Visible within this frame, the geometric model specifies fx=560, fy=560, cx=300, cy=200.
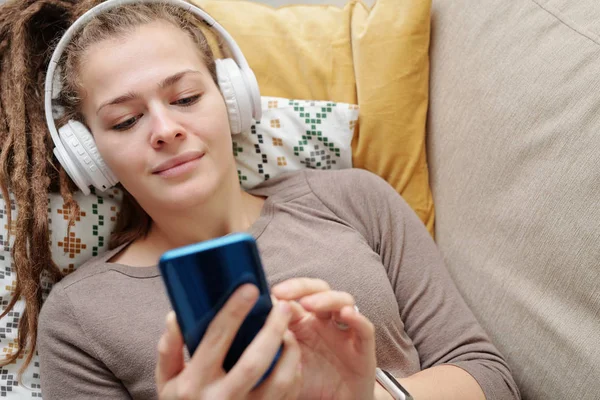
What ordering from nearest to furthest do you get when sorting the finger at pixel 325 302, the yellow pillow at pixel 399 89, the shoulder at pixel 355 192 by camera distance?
the finger at pixel 325 302, the shoulder at pixel 355 192, the yellow pillow at pixel 399 89

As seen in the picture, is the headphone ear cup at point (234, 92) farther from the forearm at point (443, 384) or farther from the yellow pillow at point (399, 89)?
the forearm at point (443, 384)

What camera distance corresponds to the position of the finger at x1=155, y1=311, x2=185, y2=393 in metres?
0.61

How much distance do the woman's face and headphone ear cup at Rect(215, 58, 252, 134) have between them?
52 mm

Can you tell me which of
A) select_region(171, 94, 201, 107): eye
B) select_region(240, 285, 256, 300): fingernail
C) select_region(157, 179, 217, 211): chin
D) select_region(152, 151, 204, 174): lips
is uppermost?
select_region(171, 94, 201, 107): eye

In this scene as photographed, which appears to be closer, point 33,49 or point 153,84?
point 153,84

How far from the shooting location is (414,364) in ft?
3.42

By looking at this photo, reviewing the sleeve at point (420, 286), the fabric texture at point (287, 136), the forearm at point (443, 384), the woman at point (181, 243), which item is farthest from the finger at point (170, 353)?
the fabric texture at point (287, 136)

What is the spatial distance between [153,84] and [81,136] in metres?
0.17

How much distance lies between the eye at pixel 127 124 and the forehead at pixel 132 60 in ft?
0.18

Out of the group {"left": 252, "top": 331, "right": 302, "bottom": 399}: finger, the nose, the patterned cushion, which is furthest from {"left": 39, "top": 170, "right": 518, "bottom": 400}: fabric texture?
{"left": 252, "top": 331, "right": 302, "bottom": 399}: finger

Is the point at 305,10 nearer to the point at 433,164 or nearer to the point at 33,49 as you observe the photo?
the point at 433,164

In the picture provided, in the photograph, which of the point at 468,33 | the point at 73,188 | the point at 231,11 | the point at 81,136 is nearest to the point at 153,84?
the point at 81,136

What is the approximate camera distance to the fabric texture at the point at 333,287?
975mm

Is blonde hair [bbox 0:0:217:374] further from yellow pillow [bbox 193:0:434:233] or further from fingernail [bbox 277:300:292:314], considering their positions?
fingernail [bbox 277:300:292:314]
